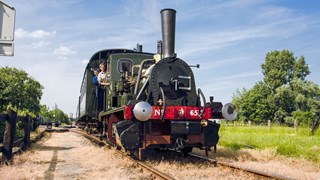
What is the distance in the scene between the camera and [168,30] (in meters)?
8.07

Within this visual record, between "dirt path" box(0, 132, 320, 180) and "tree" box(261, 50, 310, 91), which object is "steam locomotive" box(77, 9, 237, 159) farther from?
"tree" box(261, 50, 310, 91)

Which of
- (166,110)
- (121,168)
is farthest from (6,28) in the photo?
(166,110)

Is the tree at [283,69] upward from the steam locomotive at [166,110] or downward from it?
upward

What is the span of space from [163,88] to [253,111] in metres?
47.9

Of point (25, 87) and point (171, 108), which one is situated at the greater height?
point (25, 87)

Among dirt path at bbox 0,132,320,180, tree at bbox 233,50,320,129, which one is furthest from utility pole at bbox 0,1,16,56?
tree at bbox 233,50,320,129

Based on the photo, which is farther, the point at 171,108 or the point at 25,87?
the point at 25,87

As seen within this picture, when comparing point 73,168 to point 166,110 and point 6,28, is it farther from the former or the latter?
point 6,28

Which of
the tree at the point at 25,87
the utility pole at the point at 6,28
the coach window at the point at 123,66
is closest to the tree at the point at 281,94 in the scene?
the tree at the point at 25,87

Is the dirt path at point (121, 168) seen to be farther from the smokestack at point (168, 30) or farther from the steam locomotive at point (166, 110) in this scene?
the smokestack at point (168, 30)

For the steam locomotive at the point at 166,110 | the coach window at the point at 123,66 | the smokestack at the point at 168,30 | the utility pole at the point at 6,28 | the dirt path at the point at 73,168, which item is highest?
the smokestack at the point at 168,30

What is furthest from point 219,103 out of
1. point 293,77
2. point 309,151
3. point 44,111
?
point 44,111

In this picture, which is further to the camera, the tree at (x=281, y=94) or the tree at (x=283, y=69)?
the tree at (x=283, y=69)

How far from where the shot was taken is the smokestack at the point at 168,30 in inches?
318
